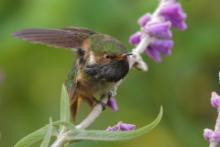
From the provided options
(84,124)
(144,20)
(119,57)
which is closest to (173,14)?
(144,20)

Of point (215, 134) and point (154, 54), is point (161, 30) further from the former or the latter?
point (215, 134)

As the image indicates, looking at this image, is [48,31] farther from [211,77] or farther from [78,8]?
[211,77]

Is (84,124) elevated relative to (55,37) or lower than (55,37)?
lower

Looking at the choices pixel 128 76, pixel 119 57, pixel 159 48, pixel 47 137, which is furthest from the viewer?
pixel 128 76

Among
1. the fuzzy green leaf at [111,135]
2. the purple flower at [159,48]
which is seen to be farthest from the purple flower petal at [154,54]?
the fuzzy green leaf at [111,135]

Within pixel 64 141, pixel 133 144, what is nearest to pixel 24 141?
pixel 64 141

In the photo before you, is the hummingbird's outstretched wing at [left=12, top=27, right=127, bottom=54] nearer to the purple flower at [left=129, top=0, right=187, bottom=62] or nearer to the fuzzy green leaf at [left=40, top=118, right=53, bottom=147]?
the purple flower at [left=129, top=0, right=187, bottom=62]
